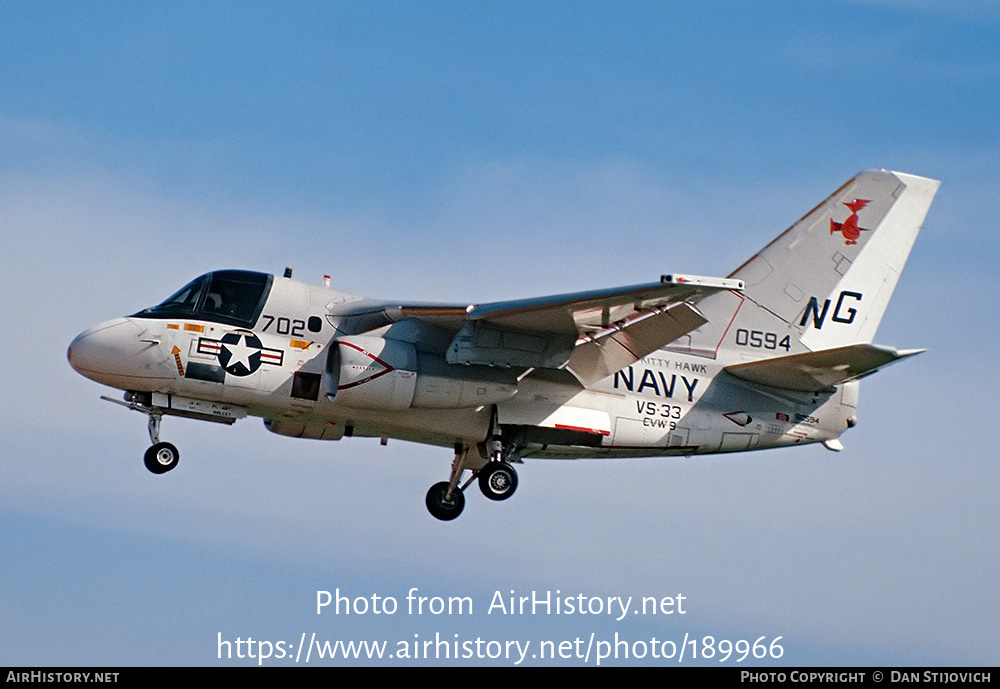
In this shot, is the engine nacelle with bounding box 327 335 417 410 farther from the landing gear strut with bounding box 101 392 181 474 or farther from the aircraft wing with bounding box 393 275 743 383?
the landing gear strut with bounding box 101 392 181 474

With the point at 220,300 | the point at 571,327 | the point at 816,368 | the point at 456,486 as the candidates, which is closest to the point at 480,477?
the point at 456,486

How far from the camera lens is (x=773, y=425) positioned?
88.8 feet

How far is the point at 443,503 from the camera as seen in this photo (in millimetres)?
26953

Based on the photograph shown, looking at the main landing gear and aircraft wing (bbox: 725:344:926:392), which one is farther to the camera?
the main landing gear

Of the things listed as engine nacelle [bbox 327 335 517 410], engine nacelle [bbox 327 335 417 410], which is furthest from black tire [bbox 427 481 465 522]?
engine nacelle [bbox 327 335 417 410]

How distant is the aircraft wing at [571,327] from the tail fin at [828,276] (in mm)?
2870

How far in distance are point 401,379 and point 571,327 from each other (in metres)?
2.80

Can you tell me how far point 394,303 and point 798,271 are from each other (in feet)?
25.6

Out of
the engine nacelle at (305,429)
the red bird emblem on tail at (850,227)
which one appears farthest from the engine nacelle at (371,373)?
the red bird emblem on tail at (850,227)

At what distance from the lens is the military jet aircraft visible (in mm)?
24250

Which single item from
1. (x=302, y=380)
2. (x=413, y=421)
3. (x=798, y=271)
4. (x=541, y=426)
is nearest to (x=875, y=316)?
(x=798, y=271)

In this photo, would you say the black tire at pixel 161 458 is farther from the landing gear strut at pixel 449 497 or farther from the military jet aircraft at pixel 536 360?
the landing gear strut at pixel 449 497

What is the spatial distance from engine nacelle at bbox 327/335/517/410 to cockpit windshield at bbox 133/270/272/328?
1595mm

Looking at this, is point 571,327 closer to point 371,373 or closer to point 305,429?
point 371,373
